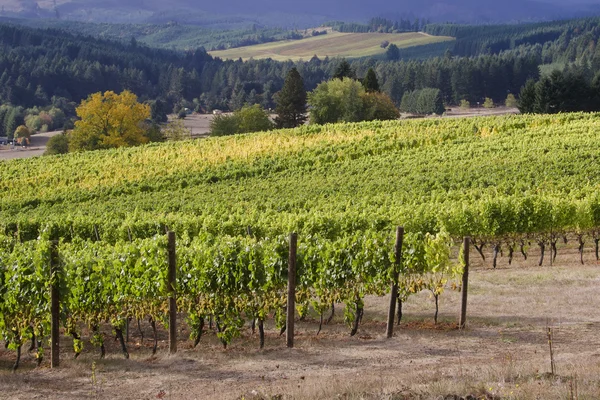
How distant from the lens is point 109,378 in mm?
13023

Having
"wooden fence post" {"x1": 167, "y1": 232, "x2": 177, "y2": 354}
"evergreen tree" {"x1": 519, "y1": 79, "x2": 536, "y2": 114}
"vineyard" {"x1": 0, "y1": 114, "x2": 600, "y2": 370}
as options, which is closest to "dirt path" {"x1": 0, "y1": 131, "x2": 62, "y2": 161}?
"vineyard" {"x1": 0, "y1": 114, "x2": 600, "y2": 370}

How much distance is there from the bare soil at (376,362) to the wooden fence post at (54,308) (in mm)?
262

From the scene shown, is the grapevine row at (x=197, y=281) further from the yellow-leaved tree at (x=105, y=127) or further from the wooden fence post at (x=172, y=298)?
the yellow-leaved tree at (x=105, y=127)

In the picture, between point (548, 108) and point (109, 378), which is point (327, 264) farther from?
point (548, 108)

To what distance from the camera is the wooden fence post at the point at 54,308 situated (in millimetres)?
13914

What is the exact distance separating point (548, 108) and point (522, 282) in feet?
212

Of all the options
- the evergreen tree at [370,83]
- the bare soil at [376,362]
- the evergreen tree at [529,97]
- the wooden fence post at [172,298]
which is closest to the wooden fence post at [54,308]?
the bare soil at [376,362]

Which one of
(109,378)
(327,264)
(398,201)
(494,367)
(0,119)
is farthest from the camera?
(0,119)

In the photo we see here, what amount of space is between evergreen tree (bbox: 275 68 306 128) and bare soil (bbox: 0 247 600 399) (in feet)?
244

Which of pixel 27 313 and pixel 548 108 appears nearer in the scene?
pixel 27 313

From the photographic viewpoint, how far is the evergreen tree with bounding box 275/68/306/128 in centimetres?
9162

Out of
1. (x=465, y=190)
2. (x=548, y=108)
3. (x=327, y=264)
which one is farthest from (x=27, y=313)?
(x=548, y=108)

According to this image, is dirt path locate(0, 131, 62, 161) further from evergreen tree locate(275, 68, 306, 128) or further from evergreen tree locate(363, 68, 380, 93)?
evergreen tree locate(363, 68, 380, 93)

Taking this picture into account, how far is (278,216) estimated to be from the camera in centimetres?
2920
